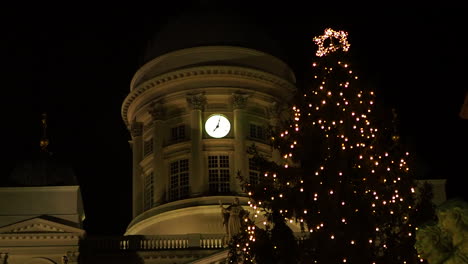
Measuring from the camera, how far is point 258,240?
27609mm

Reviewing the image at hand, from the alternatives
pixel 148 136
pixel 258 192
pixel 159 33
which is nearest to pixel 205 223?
pixel 148 136

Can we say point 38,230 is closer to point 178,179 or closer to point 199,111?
point 178,179

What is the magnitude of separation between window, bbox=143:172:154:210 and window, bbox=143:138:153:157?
1307mm

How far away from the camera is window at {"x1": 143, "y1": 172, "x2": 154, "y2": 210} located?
59938 mm

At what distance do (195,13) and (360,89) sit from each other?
34361 millimetres

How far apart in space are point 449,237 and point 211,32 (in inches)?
1913

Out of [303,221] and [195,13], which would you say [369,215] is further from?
[195,13]

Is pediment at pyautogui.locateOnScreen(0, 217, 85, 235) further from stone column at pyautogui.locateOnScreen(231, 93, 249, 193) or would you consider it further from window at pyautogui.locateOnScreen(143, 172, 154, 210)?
stone column at pyautogui.locateOnScreen(231, 93, 249, 193)

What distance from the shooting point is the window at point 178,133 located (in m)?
59.8

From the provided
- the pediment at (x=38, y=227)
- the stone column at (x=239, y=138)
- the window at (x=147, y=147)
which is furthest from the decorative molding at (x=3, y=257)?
the window at (x=147, y=147)

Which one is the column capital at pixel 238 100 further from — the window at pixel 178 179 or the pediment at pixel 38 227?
the pediment at pixel 38 227

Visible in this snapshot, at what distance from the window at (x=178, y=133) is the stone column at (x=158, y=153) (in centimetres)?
70

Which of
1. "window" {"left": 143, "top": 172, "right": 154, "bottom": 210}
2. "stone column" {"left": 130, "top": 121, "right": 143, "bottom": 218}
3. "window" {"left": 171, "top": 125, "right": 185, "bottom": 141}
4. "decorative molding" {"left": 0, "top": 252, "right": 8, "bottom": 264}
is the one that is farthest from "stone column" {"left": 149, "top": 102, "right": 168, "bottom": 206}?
"decorative molding" {"left": 0, "top": 252, "right": 8, "bottom": 264}

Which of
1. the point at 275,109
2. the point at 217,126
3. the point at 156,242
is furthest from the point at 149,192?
the point at 156,242
